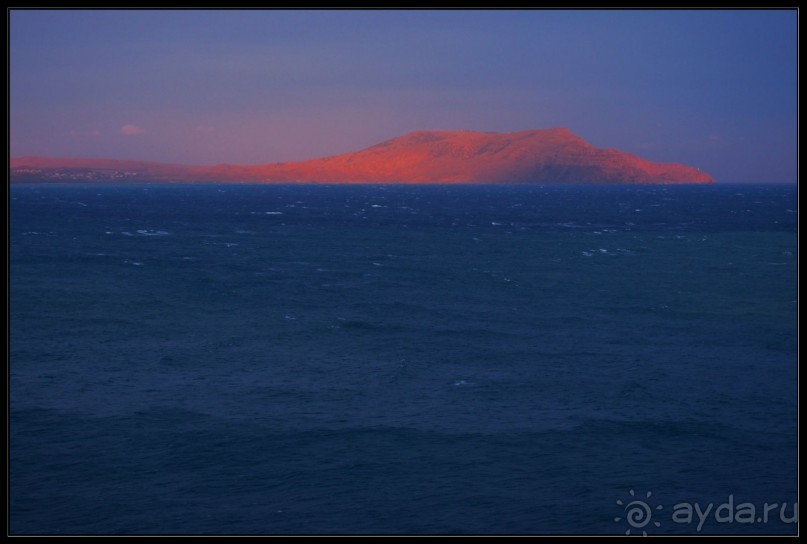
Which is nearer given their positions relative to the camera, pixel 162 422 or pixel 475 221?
pixel 162 422

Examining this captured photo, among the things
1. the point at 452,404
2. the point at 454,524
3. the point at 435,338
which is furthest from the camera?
the point at 435,338

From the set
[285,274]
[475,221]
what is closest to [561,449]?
[285,274]

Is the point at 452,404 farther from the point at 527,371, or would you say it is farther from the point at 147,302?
the point at 147,302

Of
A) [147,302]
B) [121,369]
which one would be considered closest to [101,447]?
[121,369]

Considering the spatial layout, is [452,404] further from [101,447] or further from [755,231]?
[755,231]

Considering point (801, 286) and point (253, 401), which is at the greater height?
point (801, 286)

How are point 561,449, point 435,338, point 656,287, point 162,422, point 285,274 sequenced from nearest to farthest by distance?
1. point 561,449
2. point 162,422
3. point 435,338
4. point 656,287
5. point 285,274
